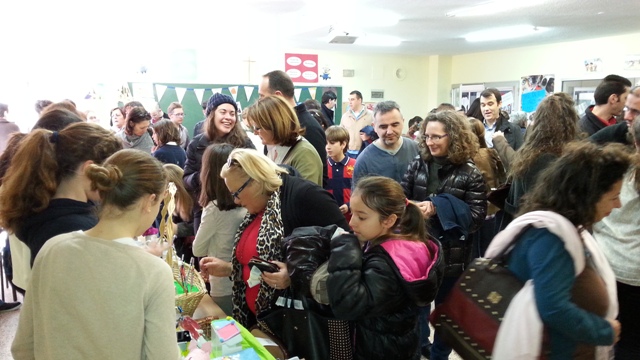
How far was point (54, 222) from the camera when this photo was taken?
1.50 m

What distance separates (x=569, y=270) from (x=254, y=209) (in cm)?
116

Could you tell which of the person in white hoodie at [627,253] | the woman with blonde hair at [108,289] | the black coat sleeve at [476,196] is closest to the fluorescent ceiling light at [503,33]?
the black coat sleeve at [476,196]

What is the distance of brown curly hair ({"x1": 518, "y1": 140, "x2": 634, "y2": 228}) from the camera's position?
1.48m

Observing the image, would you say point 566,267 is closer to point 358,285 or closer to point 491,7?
point 358,285

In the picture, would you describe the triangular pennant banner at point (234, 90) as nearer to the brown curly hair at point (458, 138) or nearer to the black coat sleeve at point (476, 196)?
the brown curly hair at point (458, 138)

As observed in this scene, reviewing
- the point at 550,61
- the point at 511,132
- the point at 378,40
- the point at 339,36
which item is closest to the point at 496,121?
the point at 511,132

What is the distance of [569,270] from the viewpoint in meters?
1.41

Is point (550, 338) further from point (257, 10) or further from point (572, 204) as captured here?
point (257, 10)

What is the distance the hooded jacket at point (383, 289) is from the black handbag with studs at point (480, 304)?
101 millimetres

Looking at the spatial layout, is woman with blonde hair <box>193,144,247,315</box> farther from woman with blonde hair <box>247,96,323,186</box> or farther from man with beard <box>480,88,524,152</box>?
man with beard <box>480,88,524,152</box>

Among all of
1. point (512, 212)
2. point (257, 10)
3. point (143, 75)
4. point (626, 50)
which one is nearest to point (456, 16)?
point (257, 10)

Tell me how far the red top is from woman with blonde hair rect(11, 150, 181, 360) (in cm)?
73

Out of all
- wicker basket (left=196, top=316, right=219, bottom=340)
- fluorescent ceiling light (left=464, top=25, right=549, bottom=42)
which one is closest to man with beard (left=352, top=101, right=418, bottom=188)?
wicker basket (left=196, top=316, right=219, bottom=340)

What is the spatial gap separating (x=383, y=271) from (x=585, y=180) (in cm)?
69
